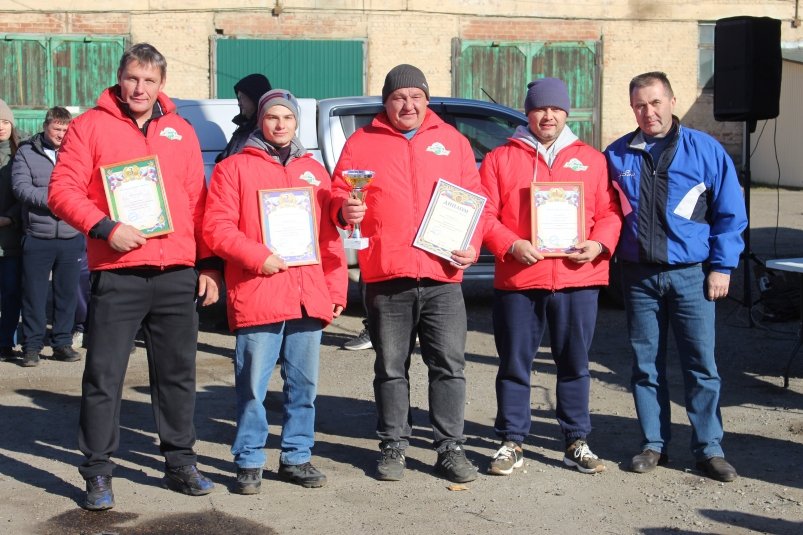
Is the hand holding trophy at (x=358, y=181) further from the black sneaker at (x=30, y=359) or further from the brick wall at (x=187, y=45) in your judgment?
the brick wall at (x=187, y=45)

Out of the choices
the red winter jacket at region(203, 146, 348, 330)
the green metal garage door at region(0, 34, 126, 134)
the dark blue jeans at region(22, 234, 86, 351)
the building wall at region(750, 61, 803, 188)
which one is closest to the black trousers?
the red winter jacket at region(203, 146, 348, 330)

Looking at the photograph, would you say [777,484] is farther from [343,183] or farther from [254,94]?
[254,94]

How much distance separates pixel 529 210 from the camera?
599cm

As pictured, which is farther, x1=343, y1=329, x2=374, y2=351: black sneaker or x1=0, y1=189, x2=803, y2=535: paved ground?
x1=343, y1=329, x2=374, y2=351: black sneaker

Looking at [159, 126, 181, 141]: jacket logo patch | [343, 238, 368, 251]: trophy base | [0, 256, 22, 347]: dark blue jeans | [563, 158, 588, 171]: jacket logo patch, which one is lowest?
[0, 256, 22, 347]: dark blue jeans

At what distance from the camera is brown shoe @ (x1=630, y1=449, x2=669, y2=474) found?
6.04 meters

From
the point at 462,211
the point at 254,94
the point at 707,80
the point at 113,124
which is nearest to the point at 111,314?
the point at 113,124

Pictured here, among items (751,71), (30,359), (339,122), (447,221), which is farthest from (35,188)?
(751,71)

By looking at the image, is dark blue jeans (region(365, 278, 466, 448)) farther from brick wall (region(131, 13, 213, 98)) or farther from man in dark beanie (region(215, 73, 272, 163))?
brick wall (region(131, 13, 213, 98))

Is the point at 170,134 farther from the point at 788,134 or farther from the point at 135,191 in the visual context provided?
the point at 788,134

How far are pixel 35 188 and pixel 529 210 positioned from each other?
421 centimetres

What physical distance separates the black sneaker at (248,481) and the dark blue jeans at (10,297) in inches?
156

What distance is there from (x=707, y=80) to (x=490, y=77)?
15.8ft

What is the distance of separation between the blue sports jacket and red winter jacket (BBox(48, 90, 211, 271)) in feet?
7.57
